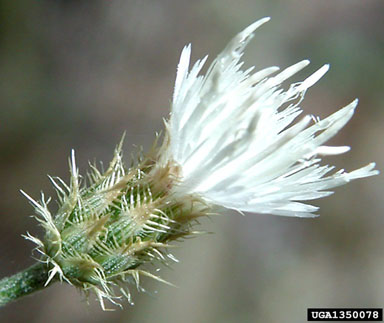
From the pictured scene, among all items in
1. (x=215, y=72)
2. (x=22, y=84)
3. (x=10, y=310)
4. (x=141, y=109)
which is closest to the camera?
(x=215, y=72)

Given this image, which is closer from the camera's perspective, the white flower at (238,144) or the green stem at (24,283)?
the white flower at (238,144)

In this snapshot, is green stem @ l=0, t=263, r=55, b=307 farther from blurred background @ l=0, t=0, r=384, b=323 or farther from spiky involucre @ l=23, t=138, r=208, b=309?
blurred background @ l=0, t=0, r=384, b=323

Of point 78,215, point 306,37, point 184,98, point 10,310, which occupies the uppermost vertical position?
point 306,37

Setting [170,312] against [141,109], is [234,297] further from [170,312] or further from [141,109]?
[141,109]

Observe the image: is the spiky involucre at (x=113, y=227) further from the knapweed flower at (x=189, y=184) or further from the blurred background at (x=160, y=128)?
the blurred background at (x=160, y=128)

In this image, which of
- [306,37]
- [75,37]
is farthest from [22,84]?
[306,37]

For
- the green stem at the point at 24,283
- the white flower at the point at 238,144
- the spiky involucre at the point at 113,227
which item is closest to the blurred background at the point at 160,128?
the green stem at the point at 24,283

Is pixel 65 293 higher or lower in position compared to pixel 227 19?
lower
